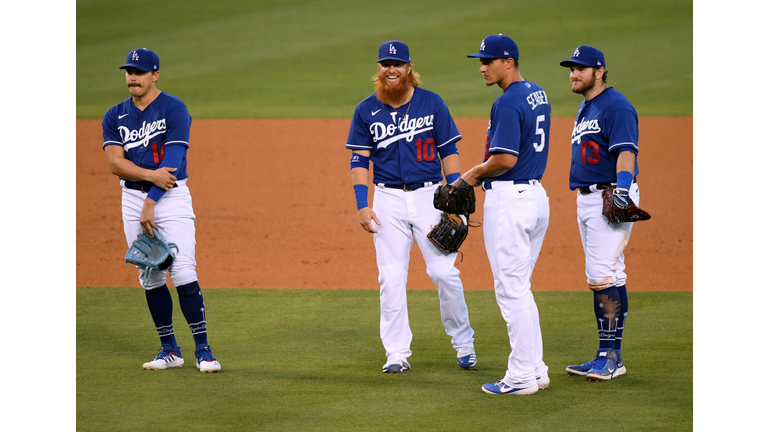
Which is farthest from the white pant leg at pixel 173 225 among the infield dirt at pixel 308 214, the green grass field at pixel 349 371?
the infield dirt at pixel 308 214

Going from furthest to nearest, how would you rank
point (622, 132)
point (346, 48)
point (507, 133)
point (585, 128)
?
point (346, 48) < point (585, 128) < point (622, 132) < point (507, 133)

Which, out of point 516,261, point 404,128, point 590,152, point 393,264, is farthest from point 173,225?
point 590,152

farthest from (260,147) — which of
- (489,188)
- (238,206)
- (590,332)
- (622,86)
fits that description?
(489,188)

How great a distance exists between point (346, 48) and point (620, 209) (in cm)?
1631

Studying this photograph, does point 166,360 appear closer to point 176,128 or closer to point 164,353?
point 164,353

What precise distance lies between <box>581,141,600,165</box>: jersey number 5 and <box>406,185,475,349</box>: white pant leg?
882 millimetres

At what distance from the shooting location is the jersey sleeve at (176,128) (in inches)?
196

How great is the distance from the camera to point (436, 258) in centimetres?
505

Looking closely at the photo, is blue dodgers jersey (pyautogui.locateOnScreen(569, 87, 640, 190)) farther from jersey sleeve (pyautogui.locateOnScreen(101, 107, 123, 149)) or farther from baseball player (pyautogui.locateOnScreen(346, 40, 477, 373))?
jersey sleeve (pyautogui.locateOnScreen(101, 107, 123, 149))

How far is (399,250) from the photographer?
5121 millimetres

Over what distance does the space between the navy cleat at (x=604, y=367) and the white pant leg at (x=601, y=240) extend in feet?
1.22

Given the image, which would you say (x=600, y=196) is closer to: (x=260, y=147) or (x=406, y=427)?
(x=406, y=427)

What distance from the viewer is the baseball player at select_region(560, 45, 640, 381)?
4.86 m

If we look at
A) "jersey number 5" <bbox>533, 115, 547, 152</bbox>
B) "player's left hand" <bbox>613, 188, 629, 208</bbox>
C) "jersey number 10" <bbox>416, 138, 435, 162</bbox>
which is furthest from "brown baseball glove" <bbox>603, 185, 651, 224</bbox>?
"jersey number 10" <bbox>416, 138, 435, 162</bbox>
